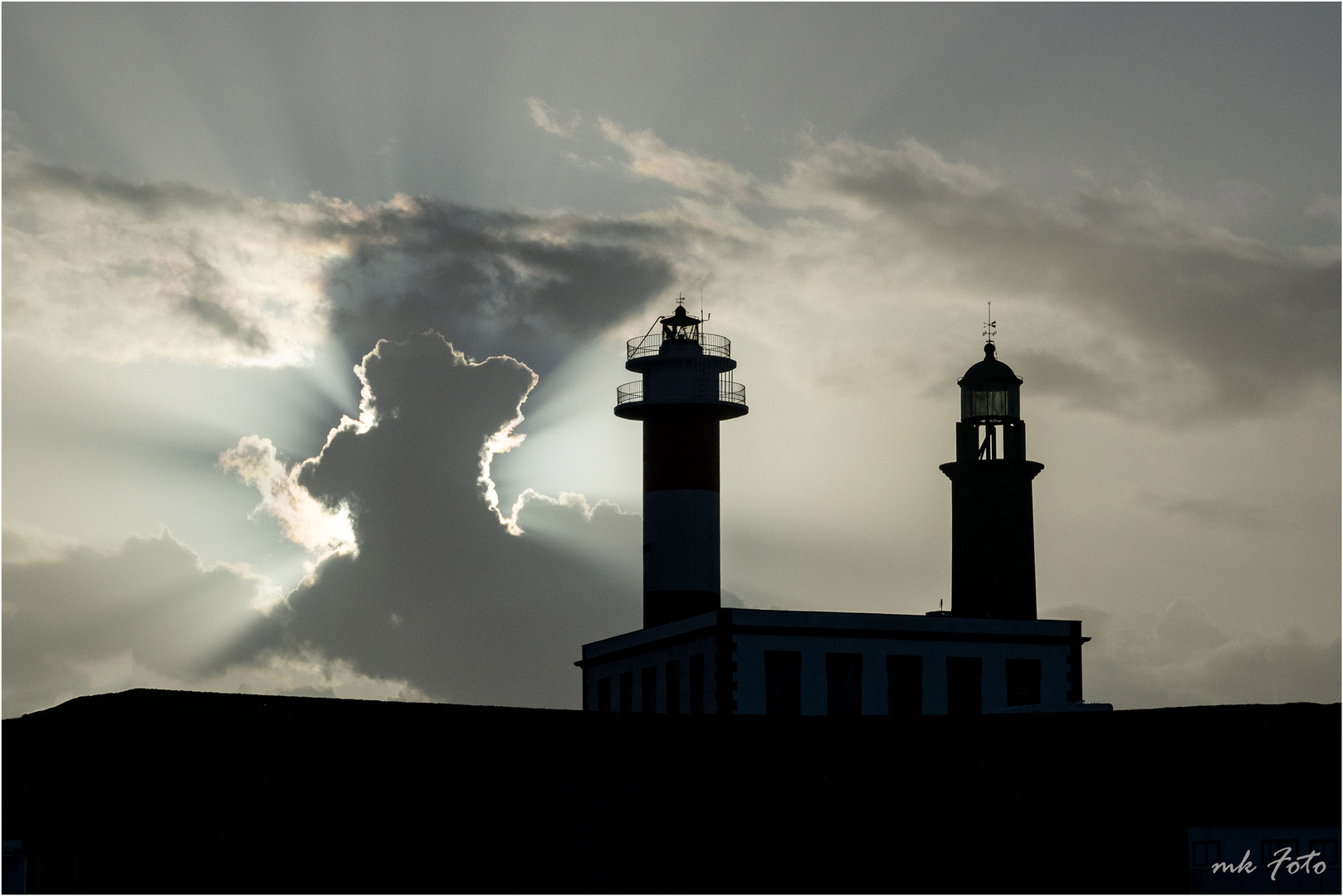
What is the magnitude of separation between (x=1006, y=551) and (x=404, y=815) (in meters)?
30.7

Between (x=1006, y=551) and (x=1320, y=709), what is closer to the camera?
(x=1320, y=709)

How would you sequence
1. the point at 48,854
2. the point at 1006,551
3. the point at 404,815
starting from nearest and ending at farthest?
the point at 48,854, the point at 404,815, the point at 1006,551

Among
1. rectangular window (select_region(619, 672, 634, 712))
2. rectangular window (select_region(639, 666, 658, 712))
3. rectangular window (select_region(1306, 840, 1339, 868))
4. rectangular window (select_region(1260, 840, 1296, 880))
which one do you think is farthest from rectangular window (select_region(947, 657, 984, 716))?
rectangular window (select_region(1306, 840, 1339, 868))

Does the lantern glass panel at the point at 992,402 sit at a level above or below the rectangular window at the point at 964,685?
above

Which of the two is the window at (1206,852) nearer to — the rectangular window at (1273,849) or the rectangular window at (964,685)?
the rectangular window at (1273,849)

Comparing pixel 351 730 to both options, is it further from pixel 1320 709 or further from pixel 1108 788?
pixel 1320 709

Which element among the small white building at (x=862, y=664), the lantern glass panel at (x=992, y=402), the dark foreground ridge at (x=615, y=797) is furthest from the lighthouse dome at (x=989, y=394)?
the dark foreground ridge at (x=615, y=797)

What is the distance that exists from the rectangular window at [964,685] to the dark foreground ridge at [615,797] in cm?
1804

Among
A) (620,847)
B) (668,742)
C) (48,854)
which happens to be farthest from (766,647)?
(48,854)

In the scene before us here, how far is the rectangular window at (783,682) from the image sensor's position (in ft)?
168

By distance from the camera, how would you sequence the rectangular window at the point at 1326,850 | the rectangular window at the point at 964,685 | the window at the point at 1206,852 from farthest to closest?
the rectangular window at the point at 964,685 → the window at the point at 1206,852 → the rectangular window at the point at 1326,850

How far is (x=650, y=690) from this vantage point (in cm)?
5603

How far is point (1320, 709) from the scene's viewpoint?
3419 centimetres

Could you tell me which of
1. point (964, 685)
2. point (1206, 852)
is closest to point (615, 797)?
point (1206, 852)
